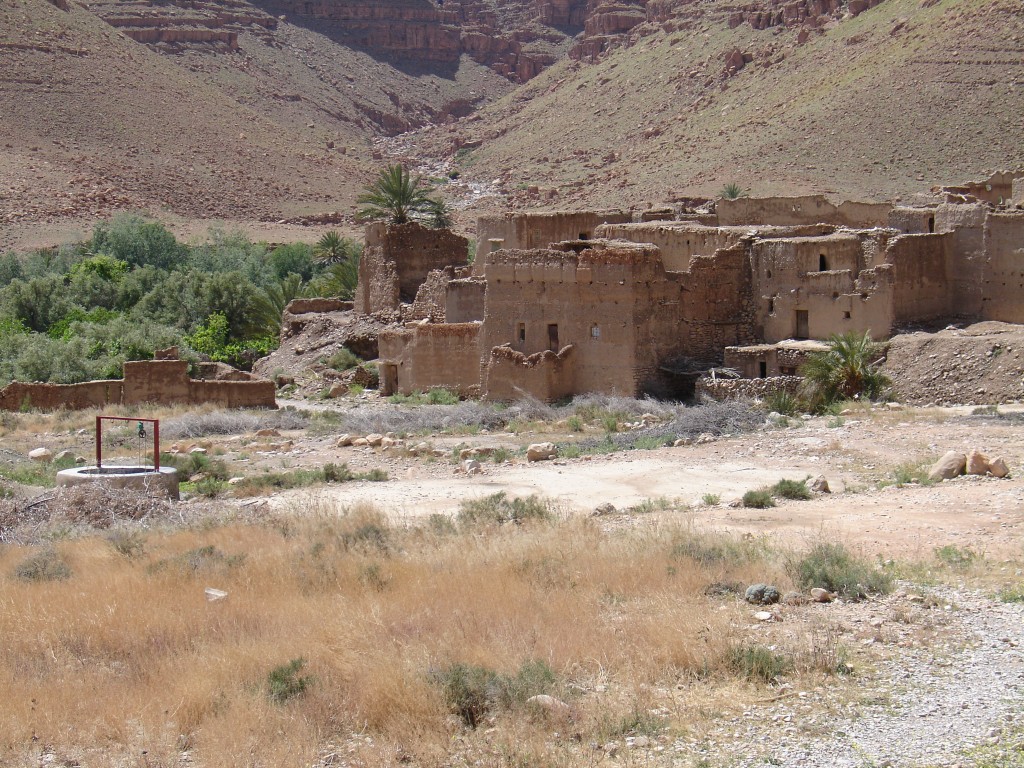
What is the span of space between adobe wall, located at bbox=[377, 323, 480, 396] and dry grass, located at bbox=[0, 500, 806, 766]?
1319 cm

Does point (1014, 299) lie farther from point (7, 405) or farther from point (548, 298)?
point (7, 405)

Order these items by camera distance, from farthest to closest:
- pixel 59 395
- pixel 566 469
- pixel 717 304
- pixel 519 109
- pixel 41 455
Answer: pixel 519 109 → pixel 59 395 → pixel 717 304 → pixel 41 455 → pixel 566 469

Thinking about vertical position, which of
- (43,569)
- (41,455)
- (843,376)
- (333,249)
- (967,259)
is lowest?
(41,455)

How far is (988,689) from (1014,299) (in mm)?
16470

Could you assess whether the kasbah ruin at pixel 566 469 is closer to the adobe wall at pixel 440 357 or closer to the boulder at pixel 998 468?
the adobe wall at pixel 440 357

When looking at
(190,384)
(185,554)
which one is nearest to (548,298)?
(190,384)

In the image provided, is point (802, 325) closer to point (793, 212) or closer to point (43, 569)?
point (793, 212)

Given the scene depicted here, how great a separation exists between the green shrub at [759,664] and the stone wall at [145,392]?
18.0 metres

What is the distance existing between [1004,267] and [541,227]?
9720mm

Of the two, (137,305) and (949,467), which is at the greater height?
(137,305)

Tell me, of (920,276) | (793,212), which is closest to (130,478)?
(920,276)

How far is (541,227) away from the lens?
2947 centimetres

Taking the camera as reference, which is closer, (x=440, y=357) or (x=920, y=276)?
(x=920, y=276)

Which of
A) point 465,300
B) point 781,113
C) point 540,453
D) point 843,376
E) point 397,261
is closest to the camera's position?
point 540,453
